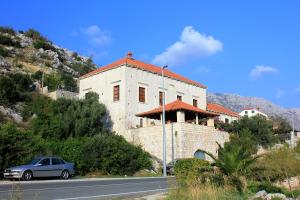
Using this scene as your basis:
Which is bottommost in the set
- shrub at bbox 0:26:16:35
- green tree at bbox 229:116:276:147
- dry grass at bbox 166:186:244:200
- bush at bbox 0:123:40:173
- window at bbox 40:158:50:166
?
dry grass at bbox 166:186:244:200

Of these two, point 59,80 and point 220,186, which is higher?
point 59,80

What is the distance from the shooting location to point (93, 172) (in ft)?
125

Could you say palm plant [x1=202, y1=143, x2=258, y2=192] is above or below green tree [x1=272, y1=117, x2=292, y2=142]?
below

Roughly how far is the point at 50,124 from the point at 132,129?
9.06 m

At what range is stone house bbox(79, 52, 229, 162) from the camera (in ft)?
151

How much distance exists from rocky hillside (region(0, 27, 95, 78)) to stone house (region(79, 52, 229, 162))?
2704 cm

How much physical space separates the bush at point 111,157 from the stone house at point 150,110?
5.73m

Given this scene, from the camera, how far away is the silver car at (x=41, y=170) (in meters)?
28.3

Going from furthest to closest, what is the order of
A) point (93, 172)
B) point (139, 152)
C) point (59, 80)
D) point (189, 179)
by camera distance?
1. point (59, 80)
2. point (139, 152)
3. point (93, 172)
4. point (189, 179)

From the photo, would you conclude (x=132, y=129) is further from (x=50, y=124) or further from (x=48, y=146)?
(x=48, y=146)

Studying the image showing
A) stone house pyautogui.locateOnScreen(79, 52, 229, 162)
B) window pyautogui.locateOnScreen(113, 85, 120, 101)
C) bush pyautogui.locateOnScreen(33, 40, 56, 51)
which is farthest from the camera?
bush pyautogui.locateOnScreen(33, 40, 56, 51)

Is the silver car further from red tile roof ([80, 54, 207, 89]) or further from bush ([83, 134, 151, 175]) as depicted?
red tile roof ([80, 54, 207, 89])

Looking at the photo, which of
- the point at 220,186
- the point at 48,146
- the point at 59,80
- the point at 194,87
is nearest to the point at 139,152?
the point at 48,146

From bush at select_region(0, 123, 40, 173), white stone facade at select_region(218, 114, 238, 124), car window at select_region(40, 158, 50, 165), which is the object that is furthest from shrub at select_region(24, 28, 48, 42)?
car window at select_region(40, 158, 50, 165)
